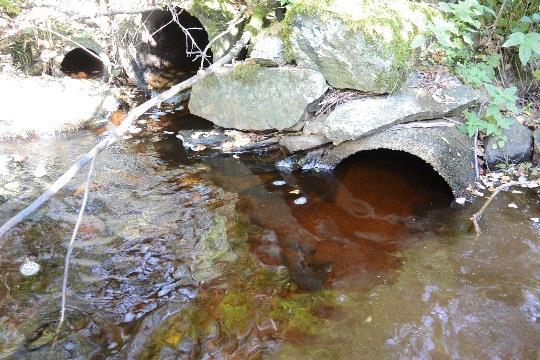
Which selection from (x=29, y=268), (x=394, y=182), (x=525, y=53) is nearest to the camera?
(x=29, y=268)

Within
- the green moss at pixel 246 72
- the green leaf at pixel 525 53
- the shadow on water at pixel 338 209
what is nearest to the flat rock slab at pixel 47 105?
the shadow on water at pixel 338 209

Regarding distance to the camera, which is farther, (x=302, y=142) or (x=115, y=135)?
(x=302, y=142)

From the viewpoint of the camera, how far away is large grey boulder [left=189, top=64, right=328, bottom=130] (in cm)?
578

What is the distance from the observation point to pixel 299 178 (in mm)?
5852

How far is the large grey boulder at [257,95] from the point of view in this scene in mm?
5781

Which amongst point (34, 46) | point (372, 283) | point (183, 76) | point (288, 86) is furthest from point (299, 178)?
point (34, 46)

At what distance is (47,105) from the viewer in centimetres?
755

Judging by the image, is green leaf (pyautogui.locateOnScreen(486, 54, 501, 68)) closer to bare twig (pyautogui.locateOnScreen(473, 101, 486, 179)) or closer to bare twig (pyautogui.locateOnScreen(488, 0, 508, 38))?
bare twig (pyautogui.locateOnScreen(488, 0, 508, 38))

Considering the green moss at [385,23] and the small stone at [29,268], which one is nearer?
the small stone at [29,268]

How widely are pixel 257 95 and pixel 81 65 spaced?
6466 millimetres

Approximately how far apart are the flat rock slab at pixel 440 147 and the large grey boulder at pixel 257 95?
92 cm

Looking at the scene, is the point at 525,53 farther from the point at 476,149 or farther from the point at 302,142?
the point at 302,142

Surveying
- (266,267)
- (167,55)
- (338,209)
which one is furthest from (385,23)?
(167,55)

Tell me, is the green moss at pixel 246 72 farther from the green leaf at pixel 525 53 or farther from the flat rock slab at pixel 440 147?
the green leaf at pixel 525 53
